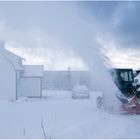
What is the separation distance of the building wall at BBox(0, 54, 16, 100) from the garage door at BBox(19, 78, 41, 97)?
417 cm

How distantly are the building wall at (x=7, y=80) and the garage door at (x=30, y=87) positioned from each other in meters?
4.17

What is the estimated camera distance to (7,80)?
106 feet

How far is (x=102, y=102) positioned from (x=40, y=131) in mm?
8304

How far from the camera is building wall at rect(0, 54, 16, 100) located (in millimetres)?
A: 32156

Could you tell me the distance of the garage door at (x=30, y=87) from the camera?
36.6 meters

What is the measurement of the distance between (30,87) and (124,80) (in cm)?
1775

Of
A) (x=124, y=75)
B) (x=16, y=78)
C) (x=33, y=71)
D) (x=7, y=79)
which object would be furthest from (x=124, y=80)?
(x=33, y=71)

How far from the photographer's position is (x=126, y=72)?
20.9m

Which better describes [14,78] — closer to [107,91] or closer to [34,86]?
[34,86]

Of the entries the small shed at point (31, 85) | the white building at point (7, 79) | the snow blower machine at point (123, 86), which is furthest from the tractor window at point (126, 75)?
the small shed at point (31, 85)

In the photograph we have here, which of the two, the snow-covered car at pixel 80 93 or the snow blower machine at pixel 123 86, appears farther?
the snow-covered car at pixel 80 93

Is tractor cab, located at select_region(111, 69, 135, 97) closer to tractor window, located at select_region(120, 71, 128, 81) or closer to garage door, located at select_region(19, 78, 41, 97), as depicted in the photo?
tractor window, located at select_region(120, 71, 128, 81)

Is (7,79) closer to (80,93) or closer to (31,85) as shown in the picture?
(31,85)

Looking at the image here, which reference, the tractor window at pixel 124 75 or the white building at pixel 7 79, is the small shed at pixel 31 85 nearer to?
the white building at pixel 7 79
